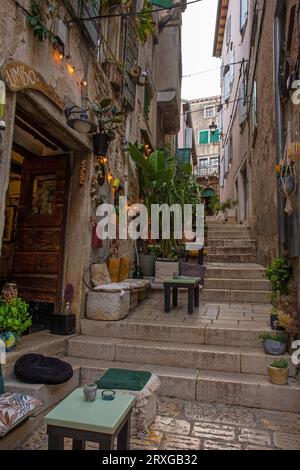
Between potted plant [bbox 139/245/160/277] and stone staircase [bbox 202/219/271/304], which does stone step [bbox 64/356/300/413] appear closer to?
stone staircase [bbox 202/219/271/304]

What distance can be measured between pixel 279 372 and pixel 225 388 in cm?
58

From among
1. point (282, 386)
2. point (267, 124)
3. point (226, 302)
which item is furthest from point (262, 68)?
point (282, 386)

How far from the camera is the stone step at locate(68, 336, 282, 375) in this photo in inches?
143

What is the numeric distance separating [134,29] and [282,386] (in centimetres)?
745

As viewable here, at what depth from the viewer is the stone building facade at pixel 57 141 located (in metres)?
3.18

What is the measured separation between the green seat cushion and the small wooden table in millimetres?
610

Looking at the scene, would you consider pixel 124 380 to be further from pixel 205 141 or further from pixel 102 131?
pixel 205 141

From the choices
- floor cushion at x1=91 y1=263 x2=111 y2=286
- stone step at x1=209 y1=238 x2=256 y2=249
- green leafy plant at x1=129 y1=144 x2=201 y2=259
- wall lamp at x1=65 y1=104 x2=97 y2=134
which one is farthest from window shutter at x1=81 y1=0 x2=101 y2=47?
stone step at x1=209 y1=238 x2=256 y2=249

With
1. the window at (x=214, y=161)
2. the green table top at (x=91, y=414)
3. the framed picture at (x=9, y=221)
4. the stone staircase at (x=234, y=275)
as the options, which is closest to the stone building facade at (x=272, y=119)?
the stone staircase at (x=234, y=275)

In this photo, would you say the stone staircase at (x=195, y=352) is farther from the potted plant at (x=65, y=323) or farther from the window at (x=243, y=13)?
the window at (x=243, y=13)

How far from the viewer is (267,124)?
21.6 feet

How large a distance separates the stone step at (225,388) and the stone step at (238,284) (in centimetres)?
294
